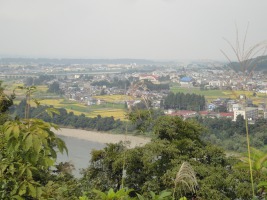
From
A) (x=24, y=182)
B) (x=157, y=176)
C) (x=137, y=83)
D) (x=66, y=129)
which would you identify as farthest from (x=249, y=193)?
(x=66, y=129)

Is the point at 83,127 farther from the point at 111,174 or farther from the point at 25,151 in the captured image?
the point at 25,151

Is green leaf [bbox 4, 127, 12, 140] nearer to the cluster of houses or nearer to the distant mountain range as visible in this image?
the cluster of houses

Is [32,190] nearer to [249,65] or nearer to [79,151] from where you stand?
[249,65]

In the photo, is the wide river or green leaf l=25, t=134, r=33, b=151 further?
the wide river

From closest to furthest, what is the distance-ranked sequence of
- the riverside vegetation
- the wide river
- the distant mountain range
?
the distant mountain range < the riverside vegetation < the wide river

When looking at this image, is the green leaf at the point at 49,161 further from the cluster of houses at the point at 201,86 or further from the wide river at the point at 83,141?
the wide river at the point at 83,141

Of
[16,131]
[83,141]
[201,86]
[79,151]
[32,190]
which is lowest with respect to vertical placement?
[83,141]

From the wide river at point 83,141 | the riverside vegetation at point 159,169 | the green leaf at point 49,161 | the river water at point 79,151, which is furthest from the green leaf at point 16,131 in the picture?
the wide river at point 83,141

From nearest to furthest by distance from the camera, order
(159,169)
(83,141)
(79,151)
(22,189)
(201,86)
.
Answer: (22,189)
(159,169)
(201,86)
(79,151)
(83,141)

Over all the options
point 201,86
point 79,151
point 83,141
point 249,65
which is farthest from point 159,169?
point 83,141

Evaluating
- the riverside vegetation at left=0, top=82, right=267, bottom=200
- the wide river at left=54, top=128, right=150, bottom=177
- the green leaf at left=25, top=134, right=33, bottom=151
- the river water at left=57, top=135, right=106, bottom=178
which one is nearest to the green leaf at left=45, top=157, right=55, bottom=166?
the green leaf at left=25, top=134, right=33, bottom=151

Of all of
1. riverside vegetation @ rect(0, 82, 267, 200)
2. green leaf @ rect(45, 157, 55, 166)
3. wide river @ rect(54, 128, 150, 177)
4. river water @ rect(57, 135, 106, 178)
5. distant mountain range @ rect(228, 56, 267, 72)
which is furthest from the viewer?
wide river @ rect(54, 128, 150, 177)
